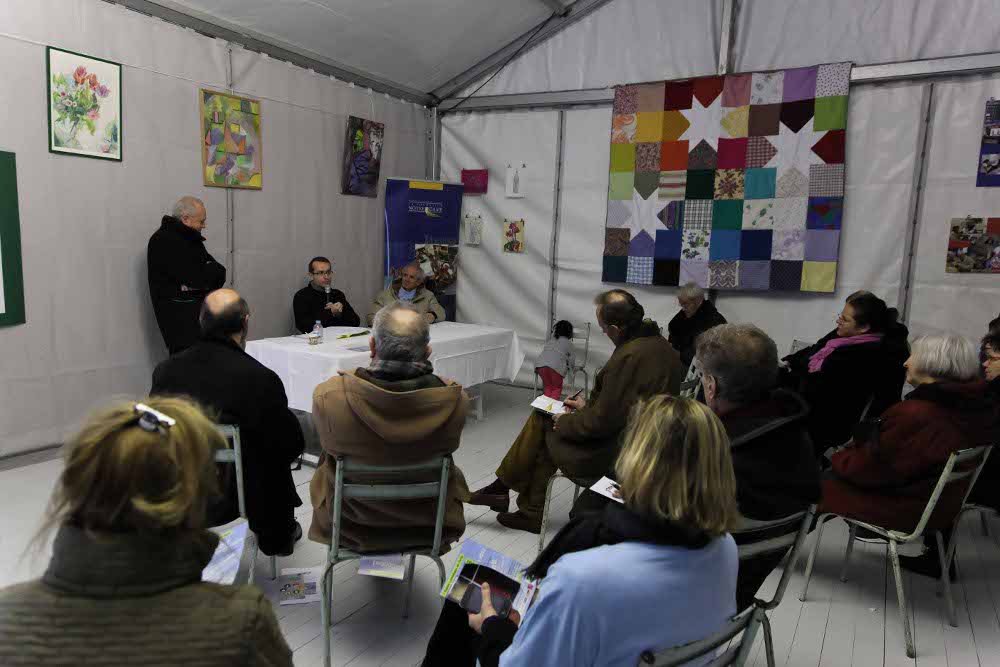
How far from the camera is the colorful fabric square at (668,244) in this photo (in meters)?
5.41

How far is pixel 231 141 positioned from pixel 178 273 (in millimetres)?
1168

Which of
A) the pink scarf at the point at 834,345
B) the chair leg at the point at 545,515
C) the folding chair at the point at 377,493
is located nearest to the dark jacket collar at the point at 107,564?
the folding chair at the point at 377,493

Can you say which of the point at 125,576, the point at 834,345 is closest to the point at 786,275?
the point at 834,345

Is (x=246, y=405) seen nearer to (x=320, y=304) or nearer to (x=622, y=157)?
(x=320, y=304)

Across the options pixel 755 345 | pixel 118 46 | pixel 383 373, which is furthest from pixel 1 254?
pixel 755 345

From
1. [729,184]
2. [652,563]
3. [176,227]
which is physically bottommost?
[652,563]

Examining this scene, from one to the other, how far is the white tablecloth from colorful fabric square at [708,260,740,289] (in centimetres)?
168

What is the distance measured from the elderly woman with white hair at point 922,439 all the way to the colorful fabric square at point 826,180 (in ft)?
9.13

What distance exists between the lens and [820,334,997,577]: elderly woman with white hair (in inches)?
89.4

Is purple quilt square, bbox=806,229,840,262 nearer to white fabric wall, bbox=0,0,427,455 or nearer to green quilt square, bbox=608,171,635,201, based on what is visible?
green quilt square, bbox=608,171,635,201

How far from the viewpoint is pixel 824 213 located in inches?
192

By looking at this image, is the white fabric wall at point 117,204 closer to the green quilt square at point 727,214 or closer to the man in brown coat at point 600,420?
the man in brown coat at point 600,420

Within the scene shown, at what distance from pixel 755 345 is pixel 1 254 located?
382 centimetres

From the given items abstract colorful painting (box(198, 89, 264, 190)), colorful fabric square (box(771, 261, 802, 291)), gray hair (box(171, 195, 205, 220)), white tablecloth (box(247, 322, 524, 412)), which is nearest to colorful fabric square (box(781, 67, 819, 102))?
colorful fabric square (box(771, 261, 802, 291))
